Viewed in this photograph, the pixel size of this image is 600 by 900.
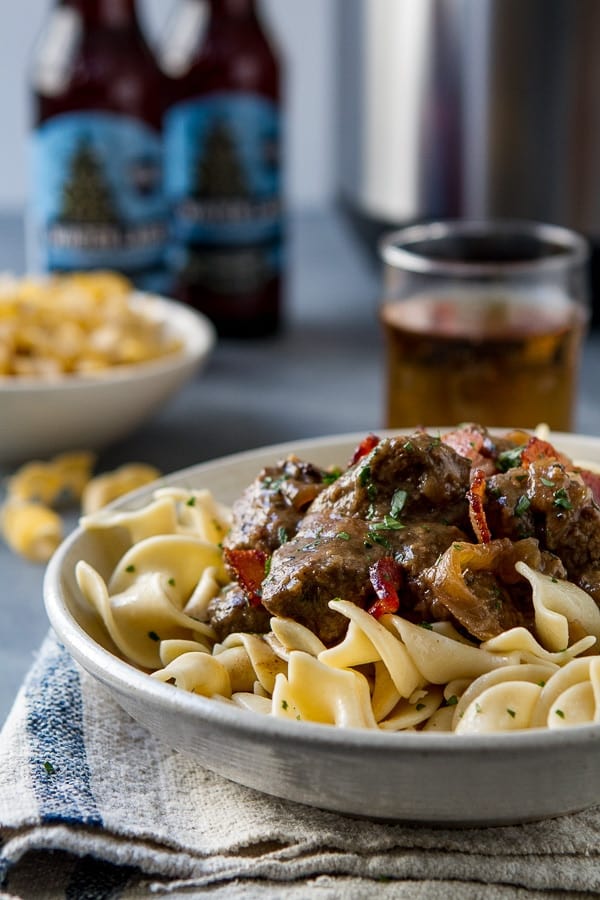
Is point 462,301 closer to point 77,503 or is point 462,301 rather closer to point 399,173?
point 77,503

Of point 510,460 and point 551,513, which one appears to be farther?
point 510,460

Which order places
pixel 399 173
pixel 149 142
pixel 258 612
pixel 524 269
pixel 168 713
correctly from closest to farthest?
1. pixel 168 713
2. pixel 258 612
3. pixel 524 269
4. pixel 149 142
5. pixel 399 173

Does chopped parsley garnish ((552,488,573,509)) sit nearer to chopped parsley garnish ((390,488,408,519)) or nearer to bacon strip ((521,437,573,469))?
bacon strip ((521,437,573,469))

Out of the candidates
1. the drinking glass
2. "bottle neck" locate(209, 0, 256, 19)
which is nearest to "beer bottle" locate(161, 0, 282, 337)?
"bottle neck" locate(209, 0, 256, 19)

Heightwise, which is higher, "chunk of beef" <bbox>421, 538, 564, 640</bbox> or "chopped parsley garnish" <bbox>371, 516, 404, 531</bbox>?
"chopped parsley garnish" <bbox>371, 516, 404, 531</bbox>

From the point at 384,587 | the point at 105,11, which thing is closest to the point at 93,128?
the point at 105,11

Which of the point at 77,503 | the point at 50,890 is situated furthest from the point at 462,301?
the point at 50,890

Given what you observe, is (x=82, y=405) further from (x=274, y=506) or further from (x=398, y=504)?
(x=398, y=504)
